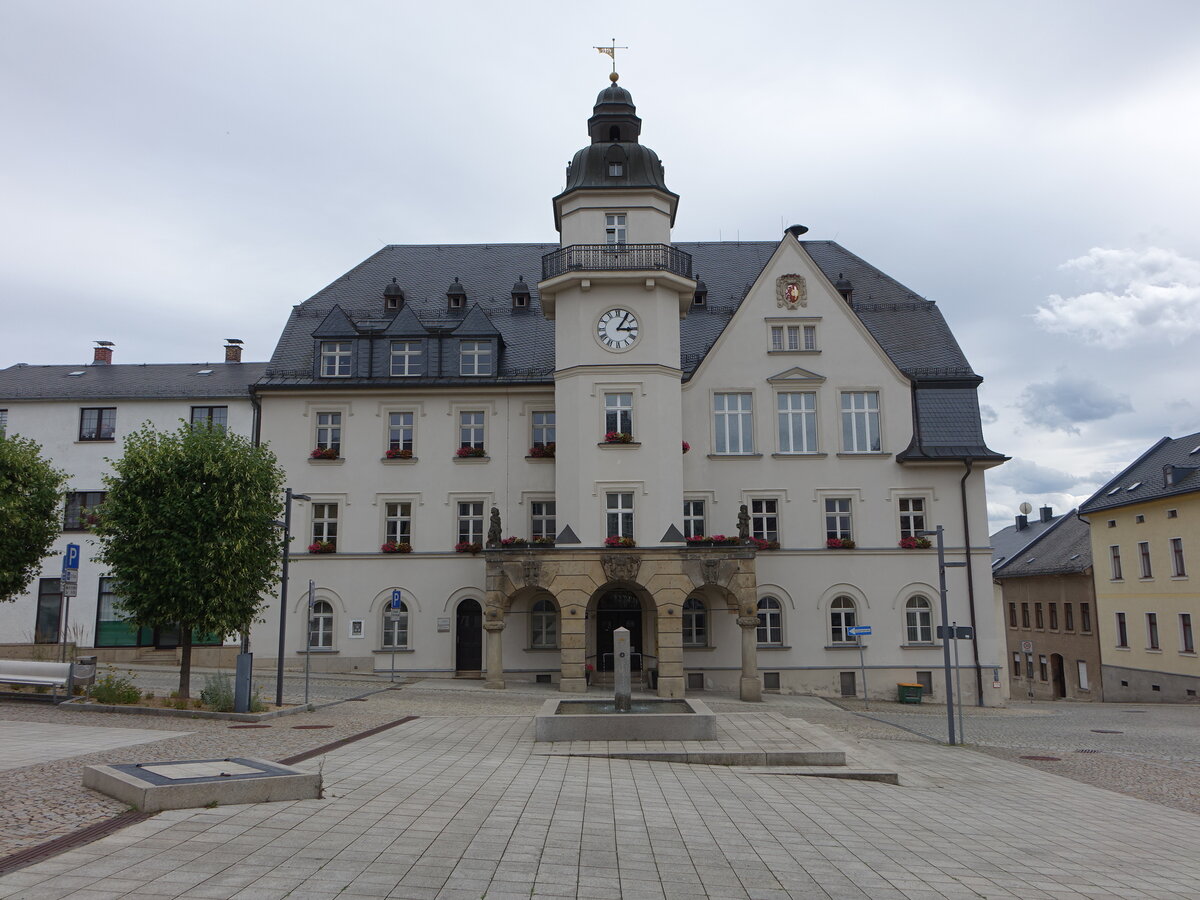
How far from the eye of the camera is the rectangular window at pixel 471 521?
32656mm

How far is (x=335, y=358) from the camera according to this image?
33.9 meters

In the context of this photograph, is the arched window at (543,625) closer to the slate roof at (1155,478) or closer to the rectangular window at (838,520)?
the rectangular window at (838,520)

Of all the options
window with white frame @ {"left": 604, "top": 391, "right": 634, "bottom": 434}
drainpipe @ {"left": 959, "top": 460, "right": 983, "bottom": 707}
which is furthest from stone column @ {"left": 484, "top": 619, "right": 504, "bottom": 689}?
drainpipe @ {"left": 959, "top": 460, "right": 983, "bottom": 707}

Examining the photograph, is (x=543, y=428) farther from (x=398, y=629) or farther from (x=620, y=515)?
(x=398, y=629)

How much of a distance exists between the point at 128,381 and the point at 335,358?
9.19 m

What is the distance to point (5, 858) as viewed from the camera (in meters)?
7.42

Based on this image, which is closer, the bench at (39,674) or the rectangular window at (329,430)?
the bench at (39,674)

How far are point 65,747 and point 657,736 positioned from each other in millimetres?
9394

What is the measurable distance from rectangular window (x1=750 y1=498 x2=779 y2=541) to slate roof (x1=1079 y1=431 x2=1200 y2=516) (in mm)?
18029

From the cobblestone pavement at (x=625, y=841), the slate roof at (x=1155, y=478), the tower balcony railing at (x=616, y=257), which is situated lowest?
the cobblestone pavement at (x=625, y=841)

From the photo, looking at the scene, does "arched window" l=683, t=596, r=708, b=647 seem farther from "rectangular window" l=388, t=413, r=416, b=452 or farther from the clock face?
"rectangular window" l=388, t=413, r=416, b=452

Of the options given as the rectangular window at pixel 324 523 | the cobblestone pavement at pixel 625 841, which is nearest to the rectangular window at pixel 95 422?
the rectangular window at pixel 324 523

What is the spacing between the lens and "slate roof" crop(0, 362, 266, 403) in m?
34.8

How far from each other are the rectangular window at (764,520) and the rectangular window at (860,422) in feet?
11.3
